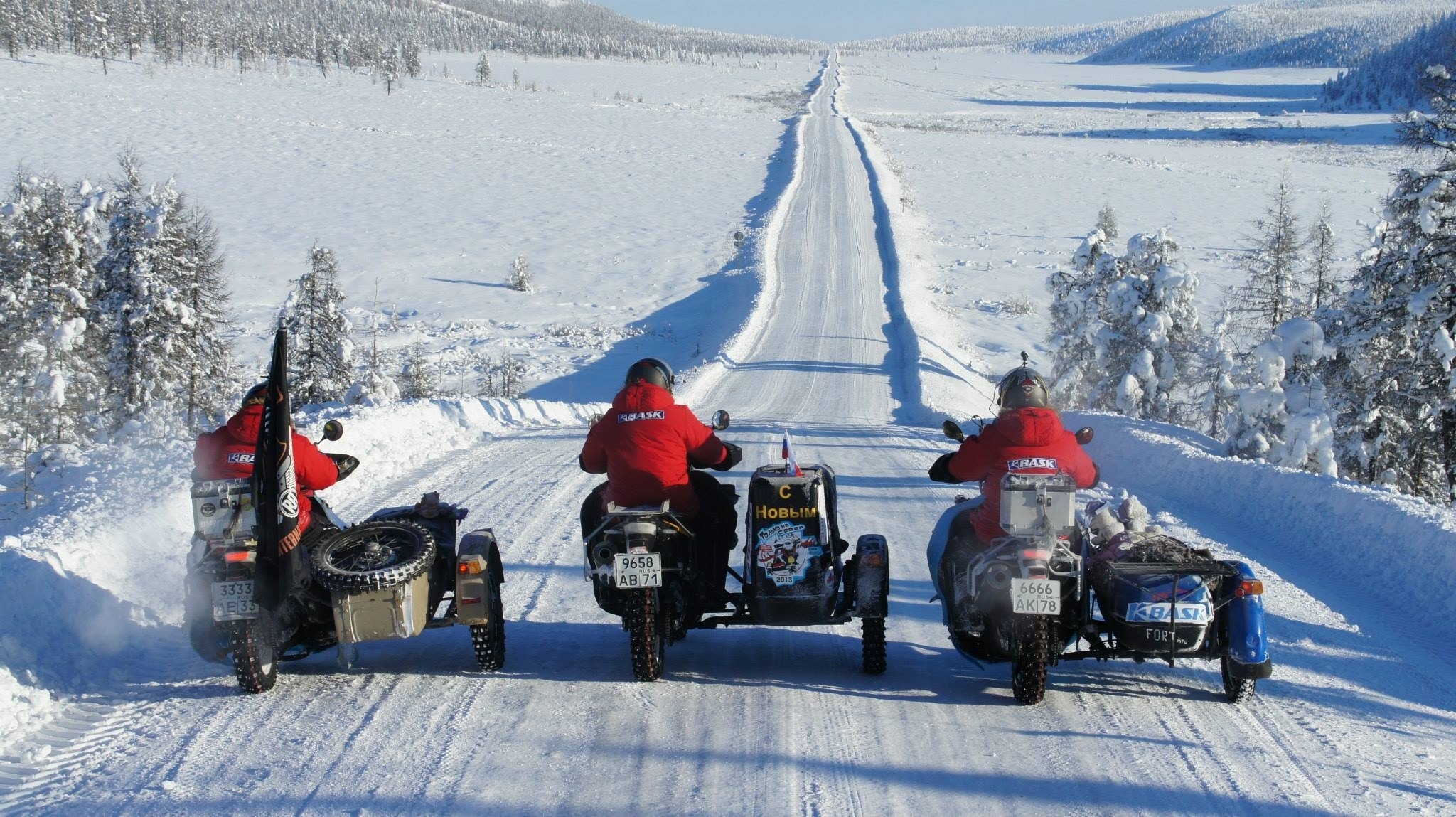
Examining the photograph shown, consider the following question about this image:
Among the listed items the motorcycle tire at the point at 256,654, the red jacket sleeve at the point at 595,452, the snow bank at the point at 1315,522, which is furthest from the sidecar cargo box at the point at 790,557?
the snow bank at the point at 1315,522

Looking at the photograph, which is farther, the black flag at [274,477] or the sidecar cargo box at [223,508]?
the sidecar cargo box at [223,508]

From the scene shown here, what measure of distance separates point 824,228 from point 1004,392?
182 ft

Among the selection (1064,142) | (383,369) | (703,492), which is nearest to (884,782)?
(703,492)

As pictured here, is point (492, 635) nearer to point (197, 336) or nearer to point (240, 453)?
point (240, 453)

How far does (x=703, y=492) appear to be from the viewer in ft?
21.7

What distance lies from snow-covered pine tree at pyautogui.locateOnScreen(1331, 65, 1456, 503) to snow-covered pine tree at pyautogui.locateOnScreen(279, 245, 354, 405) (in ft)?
80.5

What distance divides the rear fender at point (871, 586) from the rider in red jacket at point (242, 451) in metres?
3.27

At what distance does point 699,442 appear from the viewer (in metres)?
6.46

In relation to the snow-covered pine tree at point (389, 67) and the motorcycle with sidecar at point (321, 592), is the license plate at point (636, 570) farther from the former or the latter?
the snow-covered pine tree at point (389, 67)

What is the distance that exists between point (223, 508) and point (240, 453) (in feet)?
1.09

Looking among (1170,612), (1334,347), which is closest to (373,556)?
(1170,612)

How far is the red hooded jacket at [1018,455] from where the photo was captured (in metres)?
5.88

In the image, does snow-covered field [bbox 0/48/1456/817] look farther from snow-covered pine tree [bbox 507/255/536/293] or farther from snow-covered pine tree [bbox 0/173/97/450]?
snow-covered pine tree [bbox 0/173/97/450]

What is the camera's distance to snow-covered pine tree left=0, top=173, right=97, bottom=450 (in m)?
24.6
